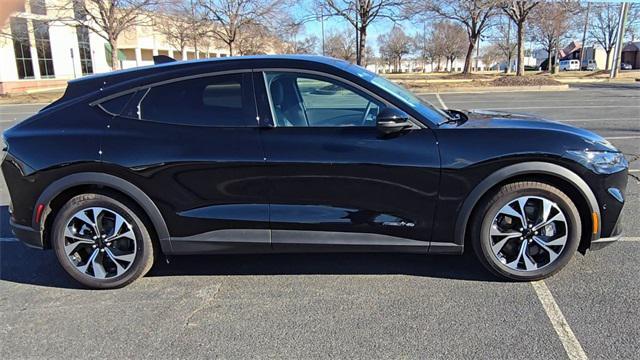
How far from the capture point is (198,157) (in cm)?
334

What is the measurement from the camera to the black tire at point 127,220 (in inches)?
136

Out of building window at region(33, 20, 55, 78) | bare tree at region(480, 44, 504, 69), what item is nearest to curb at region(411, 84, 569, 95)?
building window at region(33, 20, 55, 78)

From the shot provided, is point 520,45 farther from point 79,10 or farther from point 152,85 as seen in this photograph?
point 152,85

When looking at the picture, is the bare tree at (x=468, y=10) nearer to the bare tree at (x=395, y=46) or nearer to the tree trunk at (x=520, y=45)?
the tree trunk at (x=520, y=45)

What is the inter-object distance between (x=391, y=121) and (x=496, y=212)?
101 centimetres

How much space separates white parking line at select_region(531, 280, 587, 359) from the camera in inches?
103

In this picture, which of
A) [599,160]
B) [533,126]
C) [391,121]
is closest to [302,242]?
[391,121]

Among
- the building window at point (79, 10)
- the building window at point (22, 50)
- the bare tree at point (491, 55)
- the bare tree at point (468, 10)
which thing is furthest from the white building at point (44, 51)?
the bare tree at point (491, 55)

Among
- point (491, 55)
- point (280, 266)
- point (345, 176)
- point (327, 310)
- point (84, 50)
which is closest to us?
point (327, 310)

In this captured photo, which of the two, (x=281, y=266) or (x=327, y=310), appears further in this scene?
(x=281, y=266)

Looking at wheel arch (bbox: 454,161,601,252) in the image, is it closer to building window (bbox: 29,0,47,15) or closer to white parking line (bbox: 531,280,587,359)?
white parking line (bbox: 531,280,587,359)

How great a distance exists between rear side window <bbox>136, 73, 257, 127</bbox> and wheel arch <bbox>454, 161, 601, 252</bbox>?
66.8 inches

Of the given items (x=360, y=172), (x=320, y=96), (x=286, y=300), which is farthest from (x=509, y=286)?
(x=320, y=96)

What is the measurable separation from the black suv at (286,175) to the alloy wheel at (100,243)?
0.01 metres
